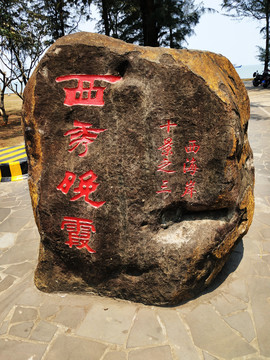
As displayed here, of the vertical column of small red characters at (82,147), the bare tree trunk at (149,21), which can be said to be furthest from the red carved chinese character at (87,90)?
the bare tree trunk at (149,21)

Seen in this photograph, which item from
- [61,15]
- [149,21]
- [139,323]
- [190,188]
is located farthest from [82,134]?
[61,15]

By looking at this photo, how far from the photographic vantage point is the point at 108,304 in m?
2.95

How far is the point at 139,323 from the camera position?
2.70 m

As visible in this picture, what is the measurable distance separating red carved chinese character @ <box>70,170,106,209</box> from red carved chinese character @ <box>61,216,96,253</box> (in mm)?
203

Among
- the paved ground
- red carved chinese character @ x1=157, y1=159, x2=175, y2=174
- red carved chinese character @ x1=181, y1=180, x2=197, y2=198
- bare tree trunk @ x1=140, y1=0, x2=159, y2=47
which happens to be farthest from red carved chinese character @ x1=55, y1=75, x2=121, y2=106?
bare tree trunk @ x1=140, y1=0, x2=159, y2=47

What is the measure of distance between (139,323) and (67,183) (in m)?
1.49

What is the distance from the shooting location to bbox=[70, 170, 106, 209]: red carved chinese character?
108 inches

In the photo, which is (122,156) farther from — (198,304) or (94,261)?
(198,304)

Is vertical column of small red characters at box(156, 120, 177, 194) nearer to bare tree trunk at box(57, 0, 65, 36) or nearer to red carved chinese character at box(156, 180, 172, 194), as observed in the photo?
red carved chinese character at box(156, 180, 172, 194)

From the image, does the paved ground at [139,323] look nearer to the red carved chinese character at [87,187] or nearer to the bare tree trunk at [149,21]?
the red carved chinese character at [87,187]

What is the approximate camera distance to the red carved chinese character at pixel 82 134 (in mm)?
2689

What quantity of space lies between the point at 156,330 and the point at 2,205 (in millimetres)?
4097

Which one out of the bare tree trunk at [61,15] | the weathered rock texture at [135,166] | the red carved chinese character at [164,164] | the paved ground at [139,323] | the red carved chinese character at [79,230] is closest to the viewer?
the paved ground at [139,323]

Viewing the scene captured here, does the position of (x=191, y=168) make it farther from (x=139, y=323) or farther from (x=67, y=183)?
(x=139, y=323)
